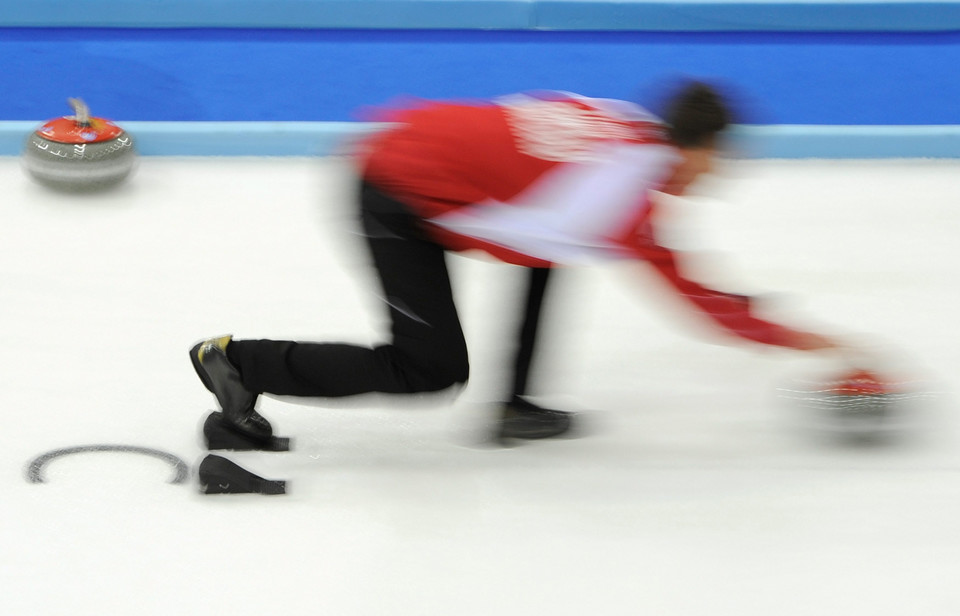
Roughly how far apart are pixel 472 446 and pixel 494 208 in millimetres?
610

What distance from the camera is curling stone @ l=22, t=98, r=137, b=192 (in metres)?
3.63

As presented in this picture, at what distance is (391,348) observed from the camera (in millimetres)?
2264

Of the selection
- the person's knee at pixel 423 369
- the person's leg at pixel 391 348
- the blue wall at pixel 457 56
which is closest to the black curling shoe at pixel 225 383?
the person's leg at pixel 391 348

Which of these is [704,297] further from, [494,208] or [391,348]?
[391,348]

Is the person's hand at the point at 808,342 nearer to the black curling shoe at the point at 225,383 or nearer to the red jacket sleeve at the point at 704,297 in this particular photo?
the red jacket sleeve at the point at 704,297

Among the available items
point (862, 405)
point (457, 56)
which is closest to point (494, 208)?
point (862, 405)

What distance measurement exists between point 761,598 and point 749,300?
528 mm

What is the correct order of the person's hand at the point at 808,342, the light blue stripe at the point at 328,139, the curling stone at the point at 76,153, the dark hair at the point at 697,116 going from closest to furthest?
the dark hair at the point at 697,116
the person's hand at the point at 808,342
the curling stone at the point at 76,153
the light blue stripe at the point at 328,139

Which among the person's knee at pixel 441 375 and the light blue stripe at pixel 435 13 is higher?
the light blue stripe at pixel 435 13

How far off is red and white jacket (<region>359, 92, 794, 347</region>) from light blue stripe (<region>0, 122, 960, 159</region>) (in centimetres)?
193

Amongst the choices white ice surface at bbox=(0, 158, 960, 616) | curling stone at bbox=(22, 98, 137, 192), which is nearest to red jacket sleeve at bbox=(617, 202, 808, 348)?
white ice surface at bbox=(0, 158, 960, 616)

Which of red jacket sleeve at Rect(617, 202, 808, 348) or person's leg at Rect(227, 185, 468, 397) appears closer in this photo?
red jacket sleeve at Rect(617, 202, 808, 348)

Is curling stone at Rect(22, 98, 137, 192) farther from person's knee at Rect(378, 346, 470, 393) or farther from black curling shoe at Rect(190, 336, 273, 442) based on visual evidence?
person's knee at Rect(378, 346, 470, 393)

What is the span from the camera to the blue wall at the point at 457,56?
466cm
